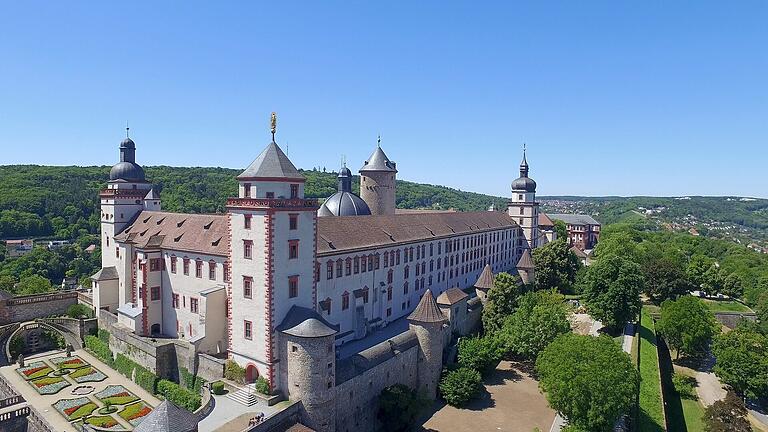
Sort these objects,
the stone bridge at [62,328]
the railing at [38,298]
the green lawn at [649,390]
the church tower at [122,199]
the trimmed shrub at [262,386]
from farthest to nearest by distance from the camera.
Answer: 1. the church tower at [122,199]
2. the railing at [38,298]
3. the stone bridge at [62,328]
4. the green lawn at [649,390]
5. the trimmed shrub at [262,386]

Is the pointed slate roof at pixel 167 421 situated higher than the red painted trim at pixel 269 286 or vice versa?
the red painted trim at pixel 269 286

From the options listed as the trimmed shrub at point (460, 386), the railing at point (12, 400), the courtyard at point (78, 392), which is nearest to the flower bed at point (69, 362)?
the courtyard at point (78, 392)

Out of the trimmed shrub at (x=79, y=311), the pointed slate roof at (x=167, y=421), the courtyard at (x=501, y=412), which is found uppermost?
the pointed slate roof at (x=167, y=421)

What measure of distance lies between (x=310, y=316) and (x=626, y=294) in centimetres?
4095

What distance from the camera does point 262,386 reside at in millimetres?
35469

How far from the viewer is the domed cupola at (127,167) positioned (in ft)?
186

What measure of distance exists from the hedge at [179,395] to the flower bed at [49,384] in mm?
9323

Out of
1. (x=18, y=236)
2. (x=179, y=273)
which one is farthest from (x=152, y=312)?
(x=18, y=236)

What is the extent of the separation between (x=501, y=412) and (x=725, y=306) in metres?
66.3

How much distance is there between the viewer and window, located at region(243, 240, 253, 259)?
3719 cm

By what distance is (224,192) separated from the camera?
469 feet

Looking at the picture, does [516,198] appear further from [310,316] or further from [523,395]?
[310,316]

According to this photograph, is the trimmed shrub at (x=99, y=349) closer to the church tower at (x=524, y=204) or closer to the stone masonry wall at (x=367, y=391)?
the stone masonry wall at (x=367, y=391)

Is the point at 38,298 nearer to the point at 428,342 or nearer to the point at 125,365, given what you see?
the point at 125,365
